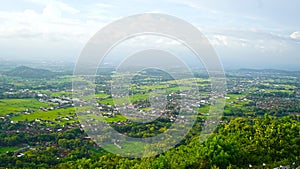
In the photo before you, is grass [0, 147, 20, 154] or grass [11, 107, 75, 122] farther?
grass [11, 107, 75, 122]

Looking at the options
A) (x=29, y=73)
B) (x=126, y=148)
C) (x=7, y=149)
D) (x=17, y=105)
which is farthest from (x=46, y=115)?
(x=29, y=73)

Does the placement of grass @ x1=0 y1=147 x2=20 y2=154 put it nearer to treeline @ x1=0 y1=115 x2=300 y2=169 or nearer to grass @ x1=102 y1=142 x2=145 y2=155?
treeline @ x1=0 y1=115 x2=300 y2=169

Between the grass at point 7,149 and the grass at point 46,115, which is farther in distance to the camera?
the grass at point 46,115

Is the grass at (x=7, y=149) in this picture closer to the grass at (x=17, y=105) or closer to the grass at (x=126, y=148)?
the grass at (x=126, y=148)

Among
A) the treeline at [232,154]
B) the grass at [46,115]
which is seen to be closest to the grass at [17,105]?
the grass at [46,115]

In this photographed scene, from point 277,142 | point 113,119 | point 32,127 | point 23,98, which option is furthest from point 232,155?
point 23,98

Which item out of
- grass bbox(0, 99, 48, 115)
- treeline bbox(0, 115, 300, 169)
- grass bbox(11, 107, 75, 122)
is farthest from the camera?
grass bbox(0, 99, 48, 115)

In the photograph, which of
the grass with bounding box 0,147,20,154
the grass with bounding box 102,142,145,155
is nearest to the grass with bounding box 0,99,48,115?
the grass with bounding box 0,147,20,154

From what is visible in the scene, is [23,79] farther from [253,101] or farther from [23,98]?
[253,101]

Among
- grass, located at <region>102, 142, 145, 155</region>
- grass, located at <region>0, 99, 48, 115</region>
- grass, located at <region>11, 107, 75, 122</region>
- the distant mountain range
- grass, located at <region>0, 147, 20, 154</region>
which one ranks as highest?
the distant mountain range
